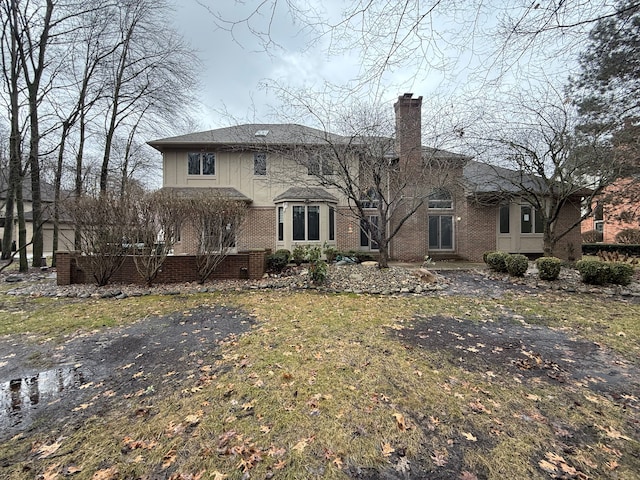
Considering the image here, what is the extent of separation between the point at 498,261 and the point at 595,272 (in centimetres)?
272

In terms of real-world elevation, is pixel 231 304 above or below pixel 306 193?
below

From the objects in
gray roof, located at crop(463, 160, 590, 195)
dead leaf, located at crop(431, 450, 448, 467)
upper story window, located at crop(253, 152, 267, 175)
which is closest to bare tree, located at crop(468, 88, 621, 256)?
gray roof, located at crop(463, 160, 590, 195)

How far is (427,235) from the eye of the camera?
1491 cm

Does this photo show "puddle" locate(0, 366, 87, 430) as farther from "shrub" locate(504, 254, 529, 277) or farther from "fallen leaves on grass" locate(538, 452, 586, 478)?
"shrub" locate(504, 254, 529, 277)

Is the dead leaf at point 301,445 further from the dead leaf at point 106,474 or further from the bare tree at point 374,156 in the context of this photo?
the bare tree at point 374,156

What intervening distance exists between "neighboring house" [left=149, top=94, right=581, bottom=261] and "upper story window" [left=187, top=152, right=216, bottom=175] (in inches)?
1.9

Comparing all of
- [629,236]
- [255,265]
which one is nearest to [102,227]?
[255,265]

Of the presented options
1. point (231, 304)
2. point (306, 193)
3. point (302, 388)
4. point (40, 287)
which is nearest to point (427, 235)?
point (306, 193)

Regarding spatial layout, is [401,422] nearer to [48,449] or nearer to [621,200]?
[48,449]

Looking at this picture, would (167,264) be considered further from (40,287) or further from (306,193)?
(306,193)

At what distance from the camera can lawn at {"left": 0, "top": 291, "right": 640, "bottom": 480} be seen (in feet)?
6.73

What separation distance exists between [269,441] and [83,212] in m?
8.72

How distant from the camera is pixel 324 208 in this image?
14.0m

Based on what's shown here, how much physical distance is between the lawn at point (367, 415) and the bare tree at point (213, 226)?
4.10m
